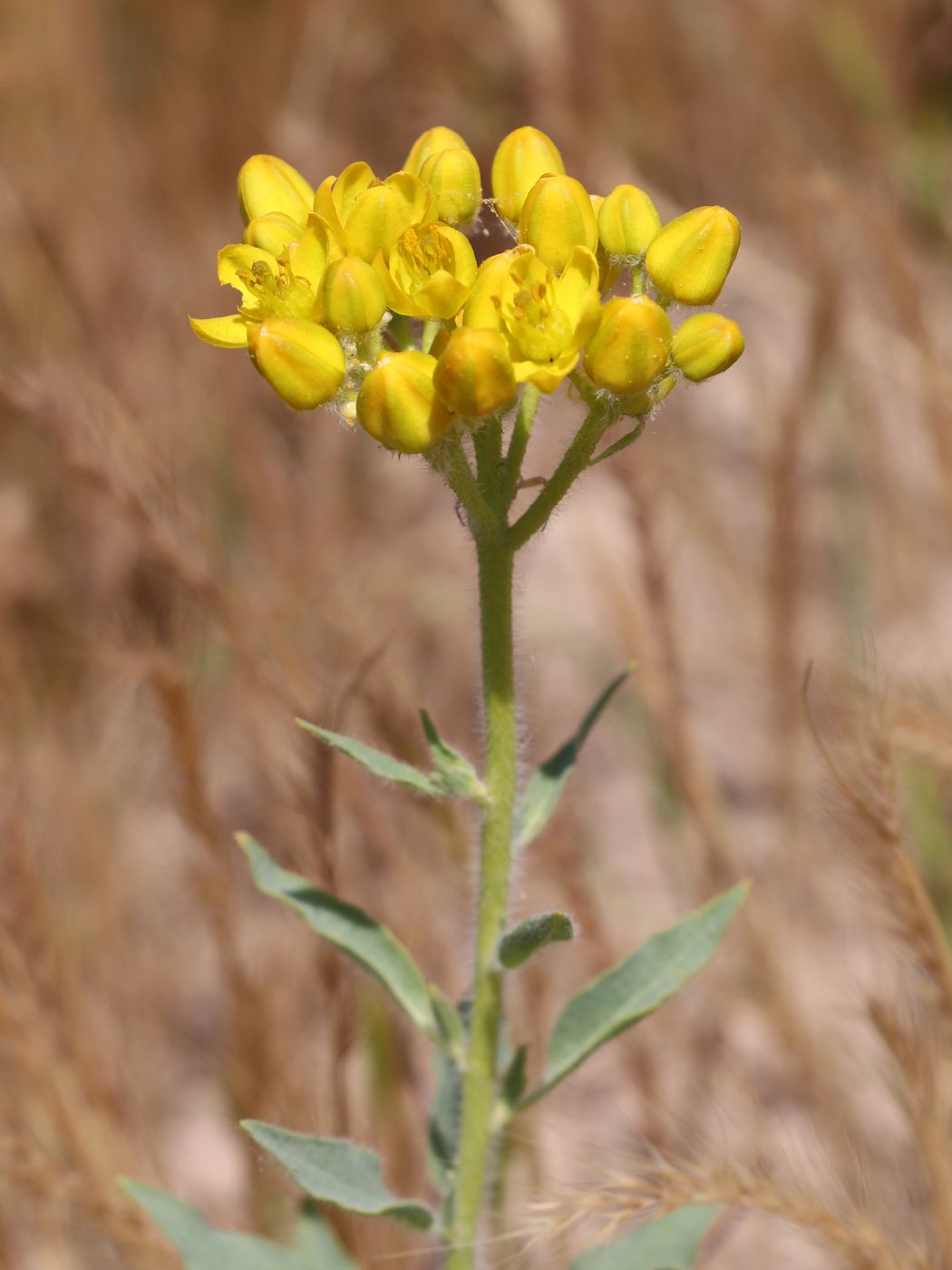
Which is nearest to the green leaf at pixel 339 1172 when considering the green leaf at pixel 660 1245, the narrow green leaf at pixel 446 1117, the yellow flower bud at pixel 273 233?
the narrow green leaf at pixel 446 1117

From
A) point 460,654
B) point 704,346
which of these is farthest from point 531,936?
point 460,654

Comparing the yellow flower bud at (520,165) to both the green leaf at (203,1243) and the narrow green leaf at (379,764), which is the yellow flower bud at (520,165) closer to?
the narrow green leaf at (379,764)

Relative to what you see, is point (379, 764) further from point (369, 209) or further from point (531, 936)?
point (369, 209)

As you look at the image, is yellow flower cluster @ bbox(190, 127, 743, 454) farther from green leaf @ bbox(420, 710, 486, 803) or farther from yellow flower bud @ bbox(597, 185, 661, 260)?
green leaf @ bbox(420, 710, 486, 803)

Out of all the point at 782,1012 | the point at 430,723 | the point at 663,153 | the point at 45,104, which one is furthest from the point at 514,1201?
the point at 45,104

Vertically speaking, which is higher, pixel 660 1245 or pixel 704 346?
pixel 704 346

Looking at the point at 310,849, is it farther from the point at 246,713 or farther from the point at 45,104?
the point at 45,104
